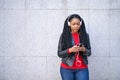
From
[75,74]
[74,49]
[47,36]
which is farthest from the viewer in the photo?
[47,36]

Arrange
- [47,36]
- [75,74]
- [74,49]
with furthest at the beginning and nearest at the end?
[47,36] < [75,74] < [74,49]

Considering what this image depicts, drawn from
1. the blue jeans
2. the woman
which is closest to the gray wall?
the woman

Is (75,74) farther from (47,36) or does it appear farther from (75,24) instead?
(47,36)

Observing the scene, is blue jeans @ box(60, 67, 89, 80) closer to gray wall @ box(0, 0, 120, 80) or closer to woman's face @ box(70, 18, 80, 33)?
woman's face @ box(70, 18, 80, 33)

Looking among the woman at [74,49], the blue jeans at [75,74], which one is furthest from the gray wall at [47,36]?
the blue jeans at [75,74]

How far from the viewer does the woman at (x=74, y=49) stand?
4629mm

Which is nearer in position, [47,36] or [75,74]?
[75,74]

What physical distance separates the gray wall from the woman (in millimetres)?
1385

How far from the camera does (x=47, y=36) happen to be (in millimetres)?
6148

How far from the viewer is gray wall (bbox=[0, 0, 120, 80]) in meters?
6.07

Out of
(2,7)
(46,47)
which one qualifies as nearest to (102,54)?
(46,47)

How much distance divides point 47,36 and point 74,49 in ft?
5.52

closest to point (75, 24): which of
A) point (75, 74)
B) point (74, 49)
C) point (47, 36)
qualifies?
Result: point (74, 49)

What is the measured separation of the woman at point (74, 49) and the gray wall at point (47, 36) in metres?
1.39
